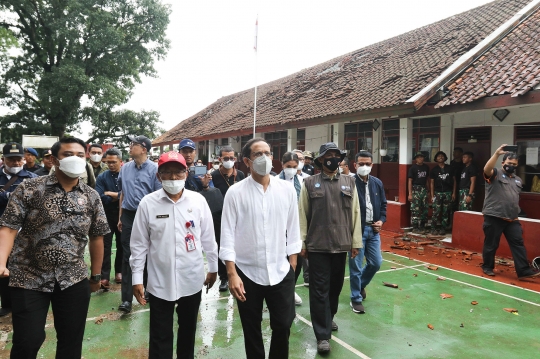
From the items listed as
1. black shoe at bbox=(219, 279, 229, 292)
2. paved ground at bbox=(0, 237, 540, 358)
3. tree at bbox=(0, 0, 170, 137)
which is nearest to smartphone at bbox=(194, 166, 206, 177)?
black shoe at bbox=(219, 279, 229, 292)

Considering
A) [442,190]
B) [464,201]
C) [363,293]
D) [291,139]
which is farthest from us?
[291,139]

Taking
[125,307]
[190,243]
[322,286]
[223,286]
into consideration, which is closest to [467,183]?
[223,286]

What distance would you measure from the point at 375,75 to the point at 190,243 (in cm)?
1174

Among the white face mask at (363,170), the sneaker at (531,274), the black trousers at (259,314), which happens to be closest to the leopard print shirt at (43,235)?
the black trousers at (259,314)

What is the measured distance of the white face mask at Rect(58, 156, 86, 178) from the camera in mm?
2621

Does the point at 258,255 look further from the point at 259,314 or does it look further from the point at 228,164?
the point at 228,164

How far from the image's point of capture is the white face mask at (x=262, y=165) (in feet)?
9.53

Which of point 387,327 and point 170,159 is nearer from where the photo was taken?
point 170,159

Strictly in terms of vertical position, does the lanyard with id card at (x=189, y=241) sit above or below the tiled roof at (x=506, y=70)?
below

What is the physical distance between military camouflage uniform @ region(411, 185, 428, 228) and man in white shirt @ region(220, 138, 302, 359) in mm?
7842

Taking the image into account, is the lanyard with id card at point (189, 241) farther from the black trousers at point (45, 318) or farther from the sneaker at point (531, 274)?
the sneaker at point (531, 274)

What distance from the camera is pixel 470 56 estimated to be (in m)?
9.82

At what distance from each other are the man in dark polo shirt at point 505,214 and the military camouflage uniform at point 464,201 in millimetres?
2462

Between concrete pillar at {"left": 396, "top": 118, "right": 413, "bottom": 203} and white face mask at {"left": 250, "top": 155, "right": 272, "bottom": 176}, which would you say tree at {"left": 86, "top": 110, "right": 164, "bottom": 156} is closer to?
concrete pillar at {"left": 396, "top": 118, "right": 413, "bottom": 203}
